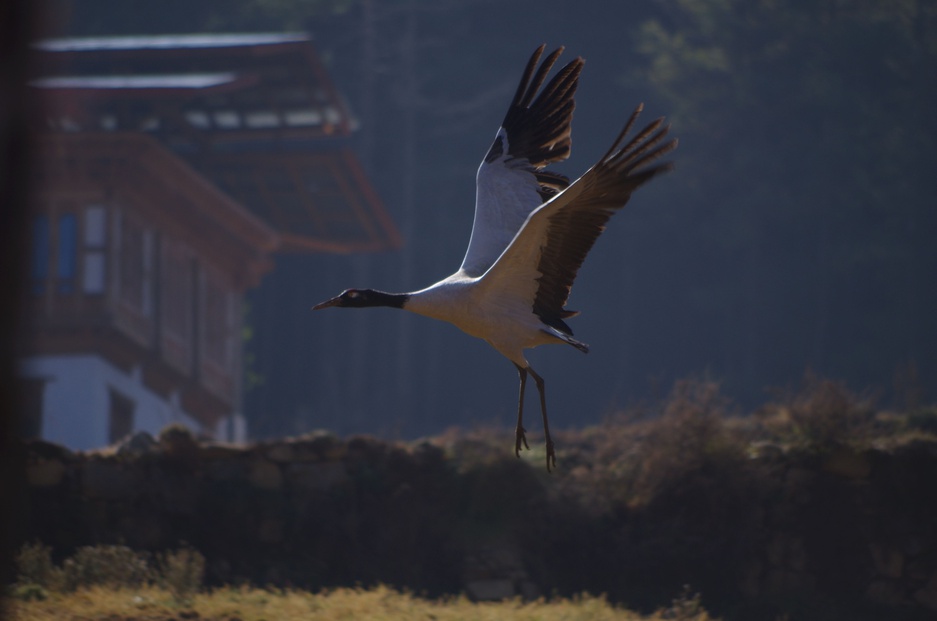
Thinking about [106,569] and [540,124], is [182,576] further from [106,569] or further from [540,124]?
[540,124]

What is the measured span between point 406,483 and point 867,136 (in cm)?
2295

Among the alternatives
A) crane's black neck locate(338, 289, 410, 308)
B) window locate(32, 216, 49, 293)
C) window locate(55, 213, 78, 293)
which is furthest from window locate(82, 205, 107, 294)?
crane's black neck locate(338, 289, 410, 308)

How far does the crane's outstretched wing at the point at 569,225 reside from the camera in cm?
823

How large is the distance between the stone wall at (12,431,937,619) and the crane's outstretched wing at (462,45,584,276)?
3350 millimetres

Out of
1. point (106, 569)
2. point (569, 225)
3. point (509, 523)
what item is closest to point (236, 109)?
point (509, 523)

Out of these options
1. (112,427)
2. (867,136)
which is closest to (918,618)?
(112,427)

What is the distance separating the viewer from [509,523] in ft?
41.3

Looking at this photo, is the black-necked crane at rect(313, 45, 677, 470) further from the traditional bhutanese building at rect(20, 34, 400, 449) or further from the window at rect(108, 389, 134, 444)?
the window at rect(108, 389, 134, 444)

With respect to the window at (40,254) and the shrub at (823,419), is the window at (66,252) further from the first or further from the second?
the shrub at (823,419)

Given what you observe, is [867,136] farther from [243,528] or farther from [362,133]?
[243,528]

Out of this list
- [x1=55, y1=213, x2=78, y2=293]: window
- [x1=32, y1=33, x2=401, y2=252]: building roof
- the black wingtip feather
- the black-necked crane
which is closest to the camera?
the black-necked crane

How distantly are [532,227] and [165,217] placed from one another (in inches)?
594

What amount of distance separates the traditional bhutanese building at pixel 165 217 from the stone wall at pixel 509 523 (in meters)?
7.85

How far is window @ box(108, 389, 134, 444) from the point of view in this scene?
2111 cm
